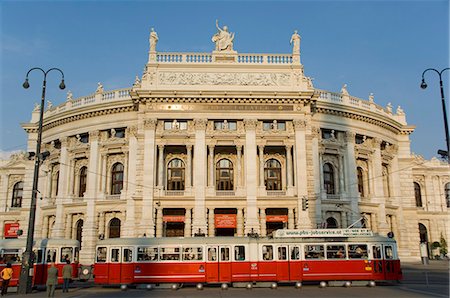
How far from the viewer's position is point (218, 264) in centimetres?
2652

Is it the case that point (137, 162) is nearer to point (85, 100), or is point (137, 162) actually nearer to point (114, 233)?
point (114, 233)

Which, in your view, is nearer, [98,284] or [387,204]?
[98,284]

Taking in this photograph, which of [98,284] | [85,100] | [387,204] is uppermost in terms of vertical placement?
[85,100]

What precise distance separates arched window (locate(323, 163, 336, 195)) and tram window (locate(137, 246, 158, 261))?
25083 millimetres

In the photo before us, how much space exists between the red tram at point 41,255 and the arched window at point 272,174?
2155 centimetres

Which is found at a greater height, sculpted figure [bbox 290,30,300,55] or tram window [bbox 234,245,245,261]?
sculpted figure [bbox 290,30,300,55]

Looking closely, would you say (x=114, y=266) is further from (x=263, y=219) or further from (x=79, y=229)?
(x=79, y=229)

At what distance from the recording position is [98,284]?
28000 mm

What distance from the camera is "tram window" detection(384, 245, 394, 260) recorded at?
27312mm

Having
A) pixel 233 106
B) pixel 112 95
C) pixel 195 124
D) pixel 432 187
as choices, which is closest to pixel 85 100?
pixel 112 95

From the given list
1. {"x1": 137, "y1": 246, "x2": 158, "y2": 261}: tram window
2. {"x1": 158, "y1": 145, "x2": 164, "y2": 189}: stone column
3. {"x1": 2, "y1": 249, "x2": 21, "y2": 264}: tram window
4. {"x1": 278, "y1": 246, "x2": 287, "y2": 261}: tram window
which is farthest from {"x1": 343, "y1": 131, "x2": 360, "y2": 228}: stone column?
{"x1": 2, "y1": 249, "x2": 21, "y2": 264}: tram window

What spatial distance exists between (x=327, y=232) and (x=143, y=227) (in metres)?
18.8

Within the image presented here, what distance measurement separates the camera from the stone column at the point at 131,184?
41406 mm

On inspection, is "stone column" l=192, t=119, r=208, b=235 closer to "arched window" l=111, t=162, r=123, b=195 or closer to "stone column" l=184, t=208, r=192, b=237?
"stone column" l=184, t=208, r=192, b=237
